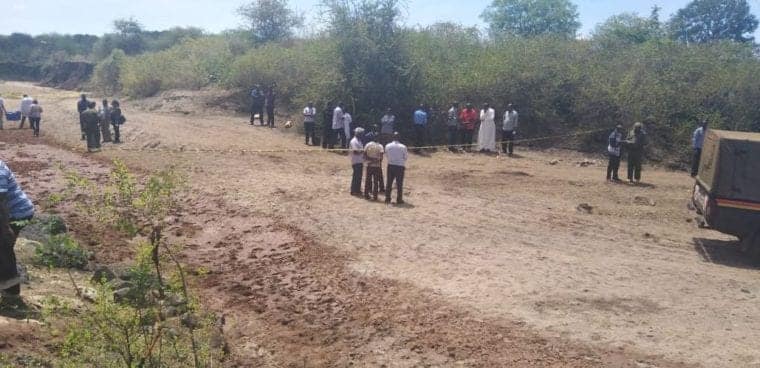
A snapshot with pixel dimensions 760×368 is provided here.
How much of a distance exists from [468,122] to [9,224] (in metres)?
15.6

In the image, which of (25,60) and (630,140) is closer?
(630,140)

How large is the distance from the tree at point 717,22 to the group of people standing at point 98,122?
4233 cm

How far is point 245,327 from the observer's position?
770cm

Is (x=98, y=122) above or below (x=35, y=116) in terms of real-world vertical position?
above

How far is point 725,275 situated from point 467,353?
193 inches

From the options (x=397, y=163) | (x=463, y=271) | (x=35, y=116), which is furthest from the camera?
(x=35, y=116)

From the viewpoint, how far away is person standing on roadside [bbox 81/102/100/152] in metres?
18.2

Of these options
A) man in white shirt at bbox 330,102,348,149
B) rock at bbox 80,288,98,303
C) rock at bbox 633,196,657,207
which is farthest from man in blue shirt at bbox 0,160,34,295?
man in white shirt at bbox 330,102,348,149

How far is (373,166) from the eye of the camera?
495 inches

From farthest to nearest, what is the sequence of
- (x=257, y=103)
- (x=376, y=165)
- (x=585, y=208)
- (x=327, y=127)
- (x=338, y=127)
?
1. (x=257, y=103)
2. (x=327, y=127)
3. (x=338, y=127)
4. (x=585, y=208)
5. (x=376, y=165)

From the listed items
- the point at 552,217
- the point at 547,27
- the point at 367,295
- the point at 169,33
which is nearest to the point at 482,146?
the point at 552,217

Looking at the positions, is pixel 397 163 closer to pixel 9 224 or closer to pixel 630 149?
pixel 630 149

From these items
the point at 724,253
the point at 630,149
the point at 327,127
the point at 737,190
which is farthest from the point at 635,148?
the point at 327,127

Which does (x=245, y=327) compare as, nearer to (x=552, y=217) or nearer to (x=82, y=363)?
(x=82, y=363)
